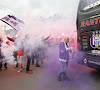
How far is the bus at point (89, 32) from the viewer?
3.66 m

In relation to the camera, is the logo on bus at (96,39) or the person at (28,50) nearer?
the logo on bus at (96,39)

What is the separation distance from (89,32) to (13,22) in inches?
126

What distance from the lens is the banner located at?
15.8ft

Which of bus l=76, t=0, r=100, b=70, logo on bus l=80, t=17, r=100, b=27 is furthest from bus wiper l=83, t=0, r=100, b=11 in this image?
logo on bus l=80, t=17, r=100, b=27

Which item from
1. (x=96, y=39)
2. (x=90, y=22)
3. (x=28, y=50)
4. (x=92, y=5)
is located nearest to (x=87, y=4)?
(x=92, y=5)

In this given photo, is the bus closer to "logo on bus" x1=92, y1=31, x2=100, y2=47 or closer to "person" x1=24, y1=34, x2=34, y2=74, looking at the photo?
"logo on bus" x1=92, y1=31, x2=100, y2=47

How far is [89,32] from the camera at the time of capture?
3.98 metres

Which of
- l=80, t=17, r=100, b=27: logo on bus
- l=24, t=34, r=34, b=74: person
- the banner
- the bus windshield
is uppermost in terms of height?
the bus windshield

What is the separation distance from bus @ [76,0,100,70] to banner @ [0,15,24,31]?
2.50 metres

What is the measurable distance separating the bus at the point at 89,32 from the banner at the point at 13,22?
8.22ft

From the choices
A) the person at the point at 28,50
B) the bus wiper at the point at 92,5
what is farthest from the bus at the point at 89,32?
the person at the point at 28,50

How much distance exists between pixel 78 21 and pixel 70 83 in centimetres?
236

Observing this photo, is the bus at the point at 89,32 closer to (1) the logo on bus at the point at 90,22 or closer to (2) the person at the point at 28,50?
(1) the logo on bus at the point at 90,22

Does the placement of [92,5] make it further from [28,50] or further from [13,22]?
[13,22]
